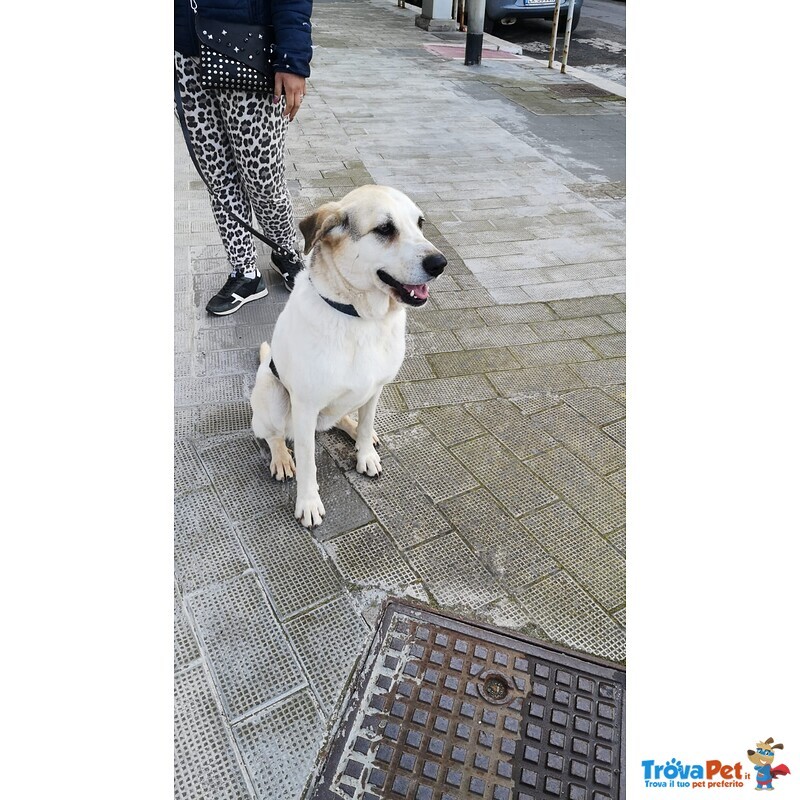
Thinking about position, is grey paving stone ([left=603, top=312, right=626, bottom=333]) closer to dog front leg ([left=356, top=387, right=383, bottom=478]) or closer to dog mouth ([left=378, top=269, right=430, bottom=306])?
dog front leg ([left=356, top=387, right=383, bottom=478])

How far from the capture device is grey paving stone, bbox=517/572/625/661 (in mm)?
2311

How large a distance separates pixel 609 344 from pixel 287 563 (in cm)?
284

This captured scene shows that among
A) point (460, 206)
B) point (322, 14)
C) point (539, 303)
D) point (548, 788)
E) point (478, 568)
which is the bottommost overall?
point (548, 788)

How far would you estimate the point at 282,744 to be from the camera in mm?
1975

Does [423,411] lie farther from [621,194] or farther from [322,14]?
[322,14]

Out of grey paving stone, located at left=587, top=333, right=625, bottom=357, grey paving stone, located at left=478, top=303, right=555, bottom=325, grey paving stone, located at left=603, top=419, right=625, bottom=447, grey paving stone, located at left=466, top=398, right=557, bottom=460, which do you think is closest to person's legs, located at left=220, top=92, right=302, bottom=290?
grey paving stone, located at left=478, top=303, right=555, bottom=325

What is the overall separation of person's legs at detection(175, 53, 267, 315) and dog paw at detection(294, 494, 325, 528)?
204cm

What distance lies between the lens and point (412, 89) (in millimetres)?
10727

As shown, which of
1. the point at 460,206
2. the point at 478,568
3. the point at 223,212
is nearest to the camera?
the point at 478,568

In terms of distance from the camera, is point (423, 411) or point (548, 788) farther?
point (423, 411)

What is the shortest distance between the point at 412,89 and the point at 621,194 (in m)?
5.83

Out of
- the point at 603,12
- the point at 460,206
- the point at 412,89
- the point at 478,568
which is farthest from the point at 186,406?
the point at 603,12

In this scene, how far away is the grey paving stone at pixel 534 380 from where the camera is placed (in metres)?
3.71
